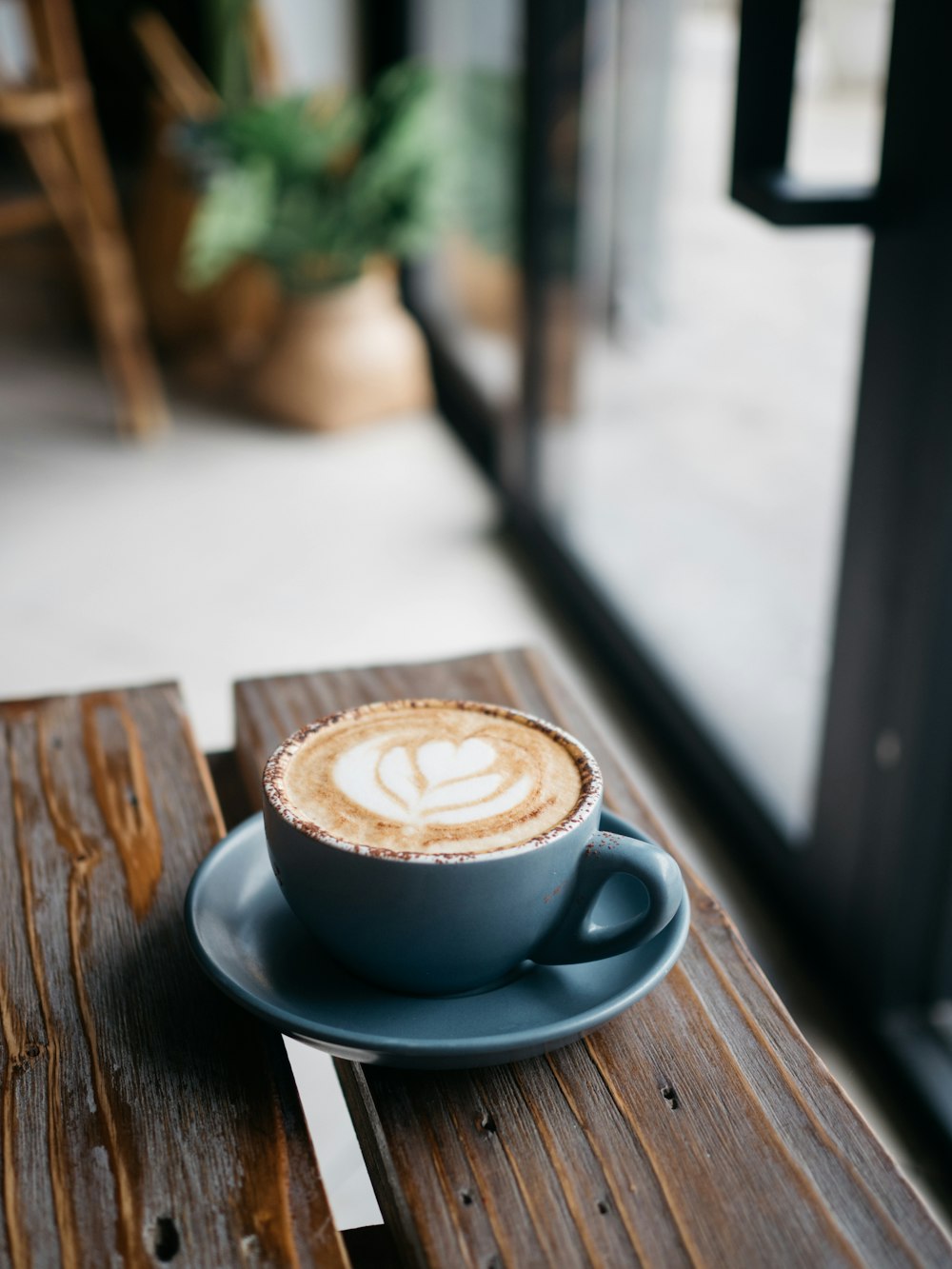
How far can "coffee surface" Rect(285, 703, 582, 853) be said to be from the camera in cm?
56

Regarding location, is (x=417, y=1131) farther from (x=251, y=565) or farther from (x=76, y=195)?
(x=76, y=195)

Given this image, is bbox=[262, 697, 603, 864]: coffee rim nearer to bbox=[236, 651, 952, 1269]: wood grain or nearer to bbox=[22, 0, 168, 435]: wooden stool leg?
bbox=[236, 651, 952, 1269]: wood grain

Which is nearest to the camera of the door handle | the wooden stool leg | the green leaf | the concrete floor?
the door handle

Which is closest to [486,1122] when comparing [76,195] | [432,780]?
[432,780]

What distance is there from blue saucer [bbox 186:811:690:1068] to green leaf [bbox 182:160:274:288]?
2088mm

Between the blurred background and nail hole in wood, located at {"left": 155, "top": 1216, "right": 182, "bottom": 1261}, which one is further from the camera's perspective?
the blurred background

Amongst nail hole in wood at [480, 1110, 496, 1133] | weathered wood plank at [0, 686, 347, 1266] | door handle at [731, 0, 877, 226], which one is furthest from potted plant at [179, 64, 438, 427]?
nail hole in wood at [480, 1110, 496, 1133]

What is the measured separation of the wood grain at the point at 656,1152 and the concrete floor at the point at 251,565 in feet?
2.45

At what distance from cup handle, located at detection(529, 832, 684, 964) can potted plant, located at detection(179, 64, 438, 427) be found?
7.12ft

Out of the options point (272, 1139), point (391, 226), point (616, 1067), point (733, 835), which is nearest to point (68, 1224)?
point (272, 1139)

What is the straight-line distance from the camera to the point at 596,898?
0.57m

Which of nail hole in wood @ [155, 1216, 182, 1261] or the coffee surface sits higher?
the coffee surface

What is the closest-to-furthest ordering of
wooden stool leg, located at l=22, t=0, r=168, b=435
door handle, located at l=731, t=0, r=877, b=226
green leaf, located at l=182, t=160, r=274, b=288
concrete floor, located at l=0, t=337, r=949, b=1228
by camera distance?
door handle, located at l=731, t=0, r=877, b=226 → concrete floor, located at l=0, t=337, r=949, b=1228 → green leaf, located at l=182, t=160, r=274, b=288 → wooden stool leg, located at l=22, t=0, r=168, b=435

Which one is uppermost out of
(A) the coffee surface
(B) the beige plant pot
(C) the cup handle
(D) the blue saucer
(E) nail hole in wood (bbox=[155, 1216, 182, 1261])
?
(A) the coffee surface
